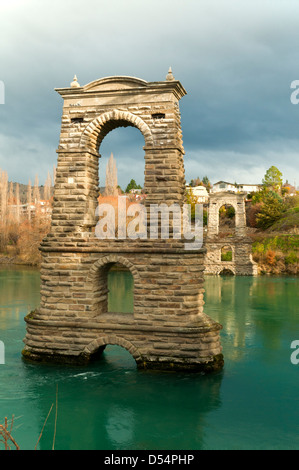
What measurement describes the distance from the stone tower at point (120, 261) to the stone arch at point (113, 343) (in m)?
0.03

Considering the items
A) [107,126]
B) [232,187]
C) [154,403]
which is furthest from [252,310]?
[232,187]

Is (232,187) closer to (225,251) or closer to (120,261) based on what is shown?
(225,251)

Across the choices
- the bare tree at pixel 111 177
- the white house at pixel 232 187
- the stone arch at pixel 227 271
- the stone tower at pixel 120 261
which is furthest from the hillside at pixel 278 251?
the white house at pixel 232 187

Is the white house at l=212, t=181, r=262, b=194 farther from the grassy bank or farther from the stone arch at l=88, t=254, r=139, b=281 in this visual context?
the stone arch at l=88, t=254, r=139, b=281

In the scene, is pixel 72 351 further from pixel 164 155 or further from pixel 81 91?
pixel 81 91

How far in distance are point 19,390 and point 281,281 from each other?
27836mm

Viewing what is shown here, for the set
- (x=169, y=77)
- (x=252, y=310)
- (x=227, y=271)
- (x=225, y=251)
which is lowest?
(x=252, y=310)

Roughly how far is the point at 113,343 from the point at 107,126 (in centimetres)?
610

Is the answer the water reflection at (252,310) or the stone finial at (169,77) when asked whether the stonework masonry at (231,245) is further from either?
the stone finial at (169,77)

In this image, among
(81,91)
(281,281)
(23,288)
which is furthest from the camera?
(281,281)

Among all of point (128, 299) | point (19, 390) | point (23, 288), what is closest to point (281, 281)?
point (128, 299)

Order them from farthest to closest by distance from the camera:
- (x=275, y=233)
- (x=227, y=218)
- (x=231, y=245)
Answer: (x=227, y=218) → (x=275, y=233) → (x=231, y=245)

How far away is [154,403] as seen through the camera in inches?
359

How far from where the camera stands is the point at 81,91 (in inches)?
441
